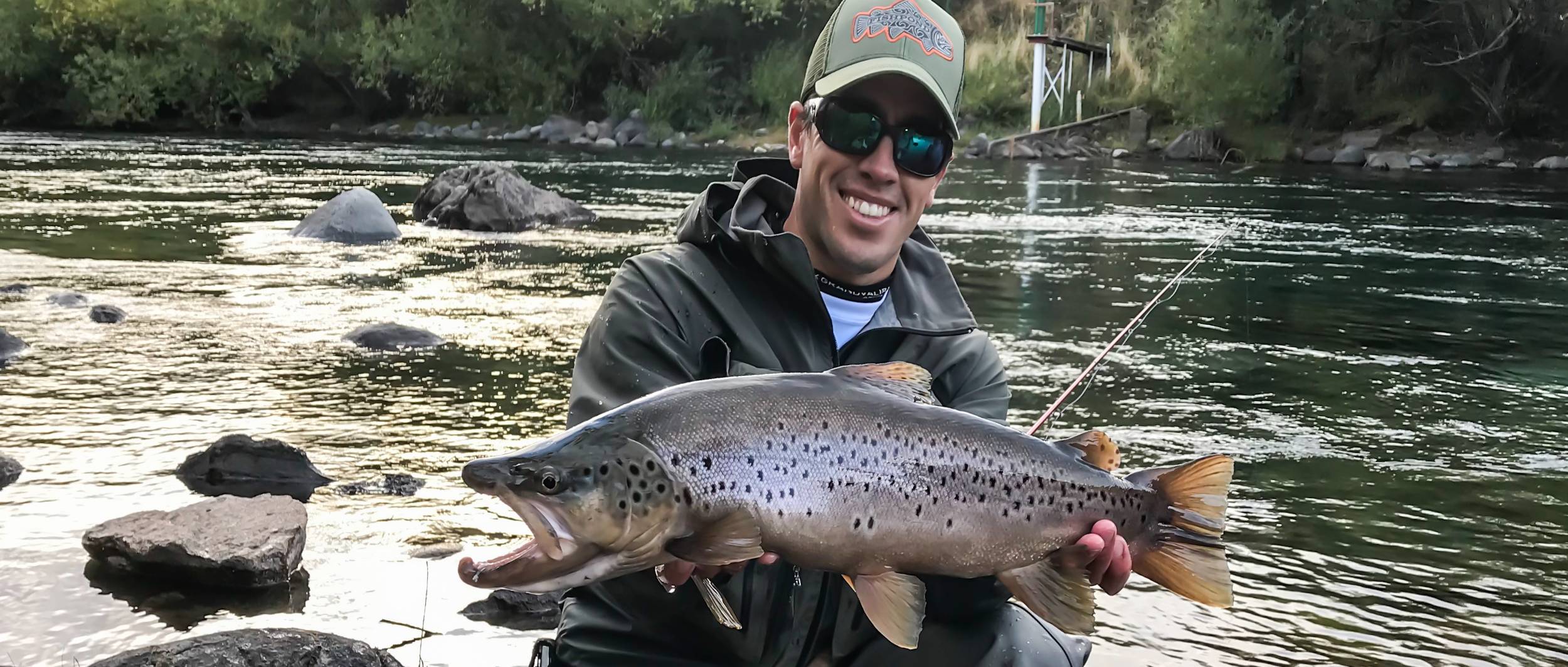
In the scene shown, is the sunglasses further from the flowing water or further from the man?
the flowing water

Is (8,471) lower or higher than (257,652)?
lower

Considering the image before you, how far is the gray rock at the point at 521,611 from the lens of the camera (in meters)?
4.27

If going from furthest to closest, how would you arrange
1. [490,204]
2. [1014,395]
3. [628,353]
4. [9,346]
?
[490,204] → [9,346] → [1014,395] → [628,353]

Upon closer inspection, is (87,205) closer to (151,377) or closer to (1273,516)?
(151,377)

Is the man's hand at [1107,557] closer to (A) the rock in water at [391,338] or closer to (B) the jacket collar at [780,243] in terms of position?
(B) the jacket collar at [780,243]

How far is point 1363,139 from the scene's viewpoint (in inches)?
1259

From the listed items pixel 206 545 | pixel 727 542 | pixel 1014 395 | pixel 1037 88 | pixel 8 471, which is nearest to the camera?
pixel 727 542

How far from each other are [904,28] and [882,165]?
0.31 meters

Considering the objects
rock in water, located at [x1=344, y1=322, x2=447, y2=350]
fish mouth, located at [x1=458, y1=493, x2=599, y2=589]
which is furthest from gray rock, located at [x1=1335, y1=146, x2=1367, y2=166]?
fish mouth, located at [x1=458, y1=493, x2=599, y2=589]

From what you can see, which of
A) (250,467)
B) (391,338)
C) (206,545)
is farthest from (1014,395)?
(206,545)

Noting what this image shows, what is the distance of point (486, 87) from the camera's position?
150 feet

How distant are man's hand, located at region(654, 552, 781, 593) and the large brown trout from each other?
0.12 feet

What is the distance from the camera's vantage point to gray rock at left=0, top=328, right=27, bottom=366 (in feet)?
25.5

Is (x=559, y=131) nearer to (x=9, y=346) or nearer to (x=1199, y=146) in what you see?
(x=1199, y=146)
